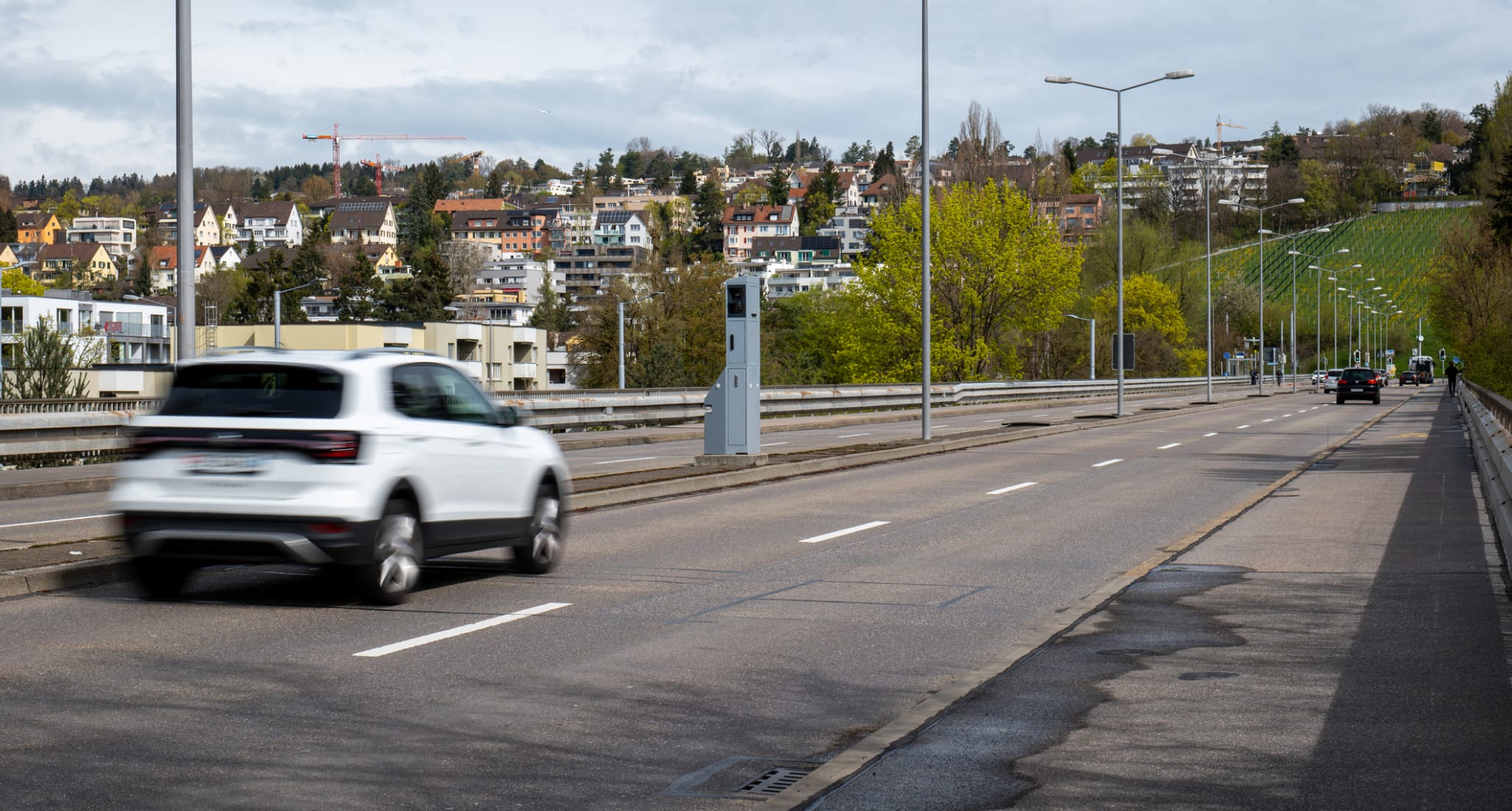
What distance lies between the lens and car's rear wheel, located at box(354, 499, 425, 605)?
376 inches

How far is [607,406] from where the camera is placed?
35.4m

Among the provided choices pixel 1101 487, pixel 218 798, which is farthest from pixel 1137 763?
pixel 1101 487

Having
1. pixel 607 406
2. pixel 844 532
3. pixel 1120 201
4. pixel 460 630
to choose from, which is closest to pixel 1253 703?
pixel 460 630

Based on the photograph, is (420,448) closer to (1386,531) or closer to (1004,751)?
(1004,751)

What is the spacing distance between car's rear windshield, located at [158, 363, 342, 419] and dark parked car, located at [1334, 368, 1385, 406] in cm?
5981

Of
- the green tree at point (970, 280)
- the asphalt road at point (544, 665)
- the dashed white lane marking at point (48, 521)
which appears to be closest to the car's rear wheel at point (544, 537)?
the asphalt road at point (544, 665)

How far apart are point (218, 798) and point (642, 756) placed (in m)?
1.53

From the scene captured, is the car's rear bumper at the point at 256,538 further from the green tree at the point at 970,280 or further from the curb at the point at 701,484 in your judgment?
the green tree at the point at 970,280

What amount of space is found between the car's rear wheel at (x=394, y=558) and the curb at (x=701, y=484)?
209cm

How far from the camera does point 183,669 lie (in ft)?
25.0

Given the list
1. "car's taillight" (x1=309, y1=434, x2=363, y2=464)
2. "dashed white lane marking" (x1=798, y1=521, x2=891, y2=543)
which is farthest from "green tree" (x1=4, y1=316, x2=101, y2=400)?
"car's taillight" (x1=309, y1=434, x2=363, y2=464)

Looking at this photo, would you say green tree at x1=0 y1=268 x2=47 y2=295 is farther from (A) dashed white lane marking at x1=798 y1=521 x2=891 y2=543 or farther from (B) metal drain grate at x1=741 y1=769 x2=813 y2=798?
(B) metal drain grate at x1=741 y1=769 x2=813 y2=798

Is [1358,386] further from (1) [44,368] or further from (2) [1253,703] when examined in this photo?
(2) [1253,703]

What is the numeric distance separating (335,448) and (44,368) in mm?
23057
